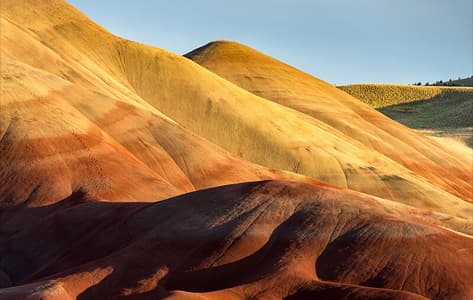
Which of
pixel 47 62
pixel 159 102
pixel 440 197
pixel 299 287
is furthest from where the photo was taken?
pixel 159 102

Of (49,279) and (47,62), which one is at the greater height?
(47,62)

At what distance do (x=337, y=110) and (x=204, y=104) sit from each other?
93.2 ft

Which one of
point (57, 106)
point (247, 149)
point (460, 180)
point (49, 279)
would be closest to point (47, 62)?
point (57, 106)

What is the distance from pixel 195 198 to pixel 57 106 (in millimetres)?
20854

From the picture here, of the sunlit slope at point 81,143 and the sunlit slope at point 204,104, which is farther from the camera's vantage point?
the sunlit slope at point 204,104

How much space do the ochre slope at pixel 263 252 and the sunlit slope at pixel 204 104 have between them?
27.1 m

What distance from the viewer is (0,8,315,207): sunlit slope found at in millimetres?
47531

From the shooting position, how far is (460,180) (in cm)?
9169

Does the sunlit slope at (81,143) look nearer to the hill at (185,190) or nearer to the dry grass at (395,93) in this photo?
the hill at (185,190)

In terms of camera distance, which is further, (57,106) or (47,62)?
(47,62)

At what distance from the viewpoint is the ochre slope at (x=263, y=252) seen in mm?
30625

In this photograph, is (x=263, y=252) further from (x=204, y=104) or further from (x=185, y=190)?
(x=204, y=104)

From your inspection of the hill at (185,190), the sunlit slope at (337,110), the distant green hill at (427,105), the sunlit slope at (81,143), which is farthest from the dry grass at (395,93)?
the sunlit slope at (81,143)

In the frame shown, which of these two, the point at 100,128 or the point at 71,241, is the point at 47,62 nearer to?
the point at 100,128
